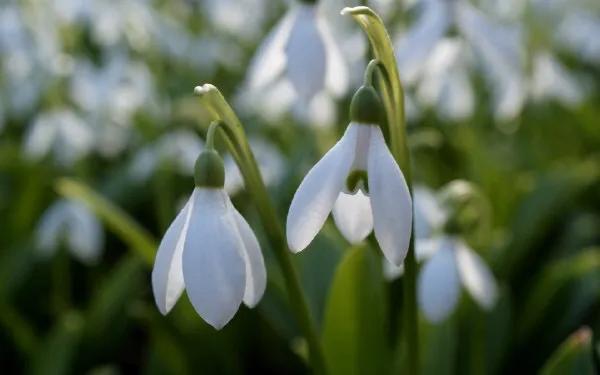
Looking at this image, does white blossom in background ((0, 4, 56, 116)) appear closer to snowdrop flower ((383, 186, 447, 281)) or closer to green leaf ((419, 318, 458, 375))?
snowdrop flower ((383, 186, 447, 281))

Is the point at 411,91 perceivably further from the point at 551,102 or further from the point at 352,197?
the point at 352,197

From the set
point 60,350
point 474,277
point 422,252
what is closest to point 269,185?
point 60,350

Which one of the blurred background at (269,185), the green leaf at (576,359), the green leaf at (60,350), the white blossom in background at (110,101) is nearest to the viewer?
the green leaf at (576,359)

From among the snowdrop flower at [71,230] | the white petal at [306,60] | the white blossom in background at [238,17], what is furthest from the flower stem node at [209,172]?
the white blossom in background at [238,17]

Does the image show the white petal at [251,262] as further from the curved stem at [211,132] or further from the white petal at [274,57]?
the white petal at [274,57]

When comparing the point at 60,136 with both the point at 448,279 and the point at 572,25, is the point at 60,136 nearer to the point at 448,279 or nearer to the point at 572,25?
the point at 448,279

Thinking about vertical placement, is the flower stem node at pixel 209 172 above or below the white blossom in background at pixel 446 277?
above
